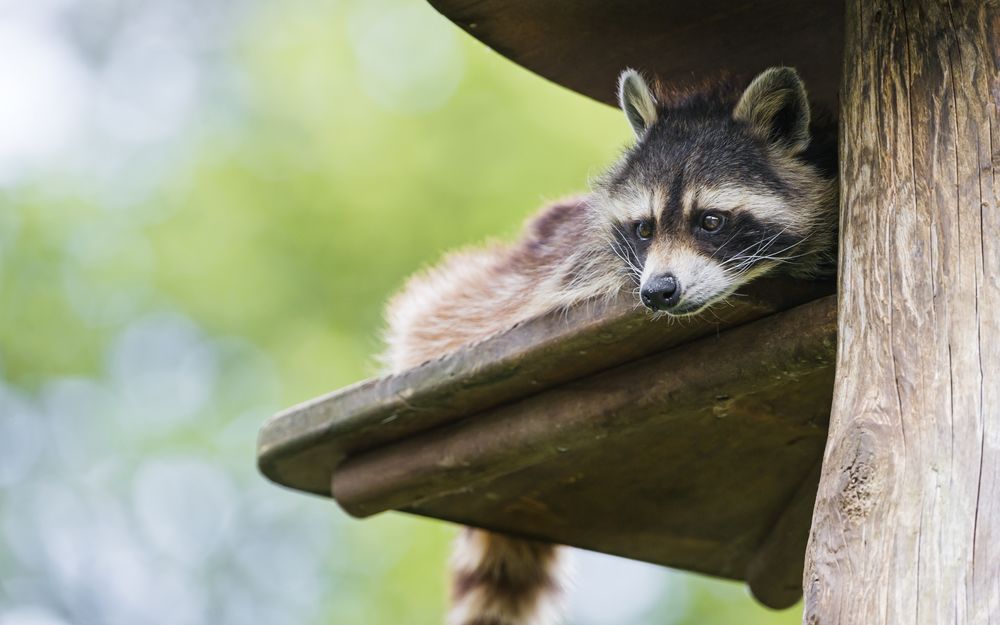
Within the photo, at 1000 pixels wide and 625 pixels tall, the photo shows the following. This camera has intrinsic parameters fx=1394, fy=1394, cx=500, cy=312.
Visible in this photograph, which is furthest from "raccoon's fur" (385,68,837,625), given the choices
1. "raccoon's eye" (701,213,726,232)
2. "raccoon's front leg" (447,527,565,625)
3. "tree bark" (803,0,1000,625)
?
"raccoon's front leg" (447,527,565,625)

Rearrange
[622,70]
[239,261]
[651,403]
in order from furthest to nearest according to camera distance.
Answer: [239,261]
[622,70]
[651,403]

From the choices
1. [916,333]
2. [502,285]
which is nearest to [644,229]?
[502,285]

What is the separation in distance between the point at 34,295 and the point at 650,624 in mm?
4496

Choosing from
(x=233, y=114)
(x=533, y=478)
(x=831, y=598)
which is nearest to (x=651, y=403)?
(x=533, y=478)

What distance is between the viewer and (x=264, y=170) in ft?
29.1

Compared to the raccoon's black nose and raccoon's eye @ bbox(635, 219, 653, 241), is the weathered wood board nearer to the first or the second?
the raccoon's black nose

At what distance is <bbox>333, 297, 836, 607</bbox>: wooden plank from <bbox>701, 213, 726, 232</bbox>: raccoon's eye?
275 millimetres

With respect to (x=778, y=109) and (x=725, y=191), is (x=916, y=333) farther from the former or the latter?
(x=778, y=109)

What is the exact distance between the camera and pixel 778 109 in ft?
10.9

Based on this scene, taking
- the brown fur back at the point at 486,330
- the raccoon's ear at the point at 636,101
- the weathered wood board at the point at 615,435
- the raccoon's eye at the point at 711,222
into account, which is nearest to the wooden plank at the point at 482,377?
the weathered wood board at the point at 615,435

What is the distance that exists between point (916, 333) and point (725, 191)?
2.98 feet

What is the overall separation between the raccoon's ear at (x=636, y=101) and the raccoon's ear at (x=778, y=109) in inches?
9.0

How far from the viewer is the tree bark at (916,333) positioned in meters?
2.21

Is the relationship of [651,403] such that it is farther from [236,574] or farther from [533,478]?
[236,574]
